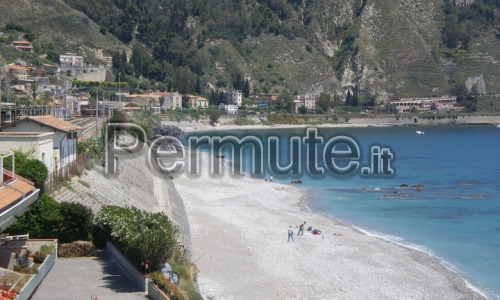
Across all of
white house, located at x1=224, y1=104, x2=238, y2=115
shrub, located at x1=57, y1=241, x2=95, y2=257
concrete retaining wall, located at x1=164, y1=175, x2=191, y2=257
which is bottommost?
concrete retaining wall, located at x1=164, y1=175, x2=191, y2=257

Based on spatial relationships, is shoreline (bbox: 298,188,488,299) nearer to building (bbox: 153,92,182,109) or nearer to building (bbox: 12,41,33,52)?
building (bbox: 12,41,33,52)

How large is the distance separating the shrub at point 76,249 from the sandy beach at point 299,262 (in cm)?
402

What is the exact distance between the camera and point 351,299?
22.1m

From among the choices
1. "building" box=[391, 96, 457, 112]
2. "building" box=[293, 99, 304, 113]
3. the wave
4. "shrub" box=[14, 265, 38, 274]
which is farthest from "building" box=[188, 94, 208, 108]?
"shrub" box=[14, 265, 38, 274]

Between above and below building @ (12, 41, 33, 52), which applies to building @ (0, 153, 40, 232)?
below

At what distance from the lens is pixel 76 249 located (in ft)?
59.1

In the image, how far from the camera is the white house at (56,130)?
77.6 ft

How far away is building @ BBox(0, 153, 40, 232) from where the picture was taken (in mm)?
11875

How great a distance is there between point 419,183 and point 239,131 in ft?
257

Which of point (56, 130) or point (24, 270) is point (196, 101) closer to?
point (56, 130)

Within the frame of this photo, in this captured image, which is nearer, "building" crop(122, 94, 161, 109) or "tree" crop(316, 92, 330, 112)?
→ "building" crop(122, 94, 161, 109)

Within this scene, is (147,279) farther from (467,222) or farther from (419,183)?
(419,183)

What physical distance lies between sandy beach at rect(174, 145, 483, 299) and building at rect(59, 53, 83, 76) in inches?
3156

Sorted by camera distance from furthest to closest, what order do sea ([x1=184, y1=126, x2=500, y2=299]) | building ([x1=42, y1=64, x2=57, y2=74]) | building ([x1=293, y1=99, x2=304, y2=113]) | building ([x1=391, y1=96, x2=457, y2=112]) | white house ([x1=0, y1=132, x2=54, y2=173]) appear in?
building ([x1=391, y1=96, x2=457, y2=112]), building ([x1=293, y1=99, x2=304, y2=113]), building ([x1=42, y1=64, x2=57, y2=74]), sea ([x1=184, y1=126, x2=500, y2=299]), white house ([x1=0, y1=132, x2=54, y2=173])
